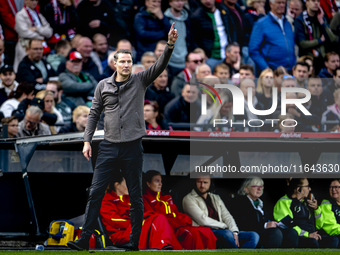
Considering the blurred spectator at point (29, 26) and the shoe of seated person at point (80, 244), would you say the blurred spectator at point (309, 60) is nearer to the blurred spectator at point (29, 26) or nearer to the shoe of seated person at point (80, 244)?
the blurred spectator at point (29, 26)

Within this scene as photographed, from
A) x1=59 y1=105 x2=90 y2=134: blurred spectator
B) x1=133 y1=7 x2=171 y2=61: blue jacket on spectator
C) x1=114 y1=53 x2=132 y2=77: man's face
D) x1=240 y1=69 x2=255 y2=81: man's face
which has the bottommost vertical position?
x1=59 y1=105 x2=90 y2=134: blurred spectator

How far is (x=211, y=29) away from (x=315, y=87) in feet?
8.33

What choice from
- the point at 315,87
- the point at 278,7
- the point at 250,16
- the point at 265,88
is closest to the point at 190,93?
the point at 265,88

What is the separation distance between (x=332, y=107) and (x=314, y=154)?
1.96 m

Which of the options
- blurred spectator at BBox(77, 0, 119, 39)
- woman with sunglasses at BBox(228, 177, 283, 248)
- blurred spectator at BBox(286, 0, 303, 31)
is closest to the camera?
woman with sunglasses at BBox(228, 177, 283, 248)

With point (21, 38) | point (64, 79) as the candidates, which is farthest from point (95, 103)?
point (21, 38)

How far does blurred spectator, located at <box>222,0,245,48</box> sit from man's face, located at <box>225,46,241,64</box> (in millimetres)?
303

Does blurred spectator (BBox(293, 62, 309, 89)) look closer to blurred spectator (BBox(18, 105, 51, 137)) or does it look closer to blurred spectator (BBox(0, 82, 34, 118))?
blurred spectator (BBox(18, 105, 51, 137))

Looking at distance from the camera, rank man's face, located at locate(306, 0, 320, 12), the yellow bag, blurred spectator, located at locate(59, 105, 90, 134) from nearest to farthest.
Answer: the yellow bag < blurred spectator, located at locate(59, 105, 90, 134) < man's face, located at locate(306, 0, 320, 12)

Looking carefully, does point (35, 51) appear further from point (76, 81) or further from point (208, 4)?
point (208, 4)

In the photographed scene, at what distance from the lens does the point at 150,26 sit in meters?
9.62

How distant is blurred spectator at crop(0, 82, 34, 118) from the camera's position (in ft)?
26.7

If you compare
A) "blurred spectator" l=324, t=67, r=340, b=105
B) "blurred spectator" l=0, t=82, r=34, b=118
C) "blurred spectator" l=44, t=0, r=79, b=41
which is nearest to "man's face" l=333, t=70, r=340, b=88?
"blurred spectator" l=324, t=67, r=340, b=105

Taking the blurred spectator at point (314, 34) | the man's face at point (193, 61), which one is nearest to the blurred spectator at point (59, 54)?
the man's face at point (193, 61)
